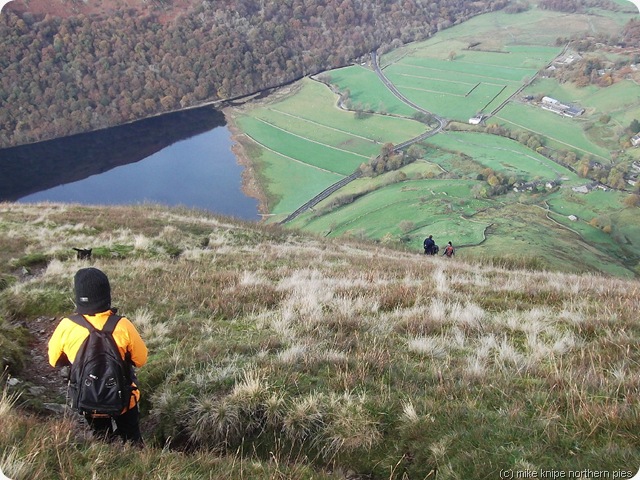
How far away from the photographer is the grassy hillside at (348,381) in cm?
369

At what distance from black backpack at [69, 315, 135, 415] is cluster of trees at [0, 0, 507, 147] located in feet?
430

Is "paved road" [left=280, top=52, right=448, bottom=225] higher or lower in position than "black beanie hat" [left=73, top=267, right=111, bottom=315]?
lower

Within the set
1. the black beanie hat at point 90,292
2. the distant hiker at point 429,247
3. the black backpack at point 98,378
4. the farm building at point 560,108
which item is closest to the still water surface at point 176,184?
the distant hiker at point 429,247

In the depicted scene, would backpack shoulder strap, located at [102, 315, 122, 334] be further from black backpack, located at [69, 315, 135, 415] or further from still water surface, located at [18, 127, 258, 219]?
still water surface, located at [18, 127, 258, 219]

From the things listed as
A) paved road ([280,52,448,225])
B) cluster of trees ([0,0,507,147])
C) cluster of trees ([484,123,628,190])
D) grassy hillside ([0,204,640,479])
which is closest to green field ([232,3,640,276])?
paved road ([280,52,448,225])

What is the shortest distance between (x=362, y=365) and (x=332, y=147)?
106 meters

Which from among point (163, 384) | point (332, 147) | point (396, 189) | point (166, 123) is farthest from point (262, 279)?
point (166, 123)

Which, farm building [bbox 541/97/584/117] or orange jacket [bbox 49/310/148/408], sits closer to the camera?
orange jacket [bbox 49/310/148/408]

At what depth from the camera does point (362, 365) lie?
5.33 metres

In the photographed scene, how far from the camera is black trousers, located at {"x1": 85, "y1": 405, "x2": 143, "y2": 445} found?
4.58 m

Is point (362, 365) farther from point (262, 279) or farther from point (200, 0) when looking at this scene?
point (200, 0)

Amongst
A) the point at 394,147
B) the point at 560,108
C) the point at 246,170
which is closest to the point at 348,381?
the point at 246,170

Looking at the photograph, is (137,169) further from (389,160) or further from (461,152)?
(461,152)

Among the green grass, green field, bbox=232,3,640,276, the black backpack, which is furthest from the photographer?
the green grass
